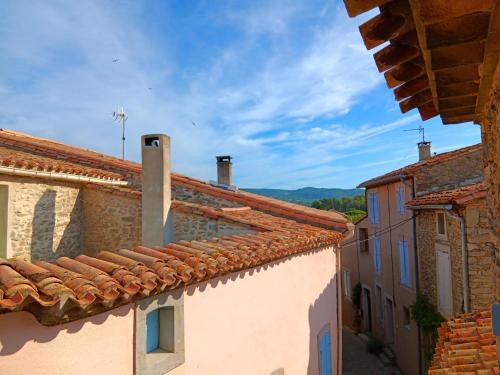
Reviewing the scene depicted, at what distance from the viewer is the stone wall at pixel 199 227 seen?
6445 millimetres

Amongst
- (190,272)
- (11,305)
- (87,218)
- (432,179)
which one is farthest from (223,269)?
(432,179)

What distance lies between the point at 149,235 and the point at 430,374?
499 centimetres

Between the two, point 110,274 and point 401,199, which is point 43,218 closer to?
point 110,274

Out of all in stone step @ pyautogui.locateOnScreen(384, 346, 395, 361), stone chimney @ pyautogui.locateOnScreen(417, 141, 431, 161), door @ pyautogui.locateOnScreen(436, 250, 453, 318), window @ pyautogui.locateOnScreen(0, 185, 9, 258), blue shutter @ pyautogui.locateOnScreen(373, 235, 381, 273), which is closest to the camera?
window @ pyautogui.locateOnScreen(0, 185, 9, 258)

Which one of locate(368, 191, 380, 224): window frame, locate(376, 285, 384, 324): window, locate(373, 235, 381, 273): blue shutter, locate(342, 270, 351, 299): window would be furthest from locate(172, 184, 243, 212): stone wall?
locate(342, 270, 351, 299): window

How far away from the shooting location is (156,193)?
21.9ft

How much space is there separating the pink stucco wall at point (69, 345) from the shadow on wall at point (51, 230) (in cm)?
453

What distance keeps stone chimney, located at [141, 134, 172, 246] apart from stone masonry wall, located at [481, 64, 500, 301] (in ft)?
16.9

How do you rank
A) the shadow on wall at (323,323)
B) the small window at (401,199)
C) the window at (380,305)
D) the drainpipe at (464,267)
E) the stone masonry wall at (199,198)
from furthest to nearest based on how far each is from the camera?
the window at (380,305)
the small window at (401,199)
the stone masonry wall at (199,198)
the drainpipe at (464,267)
the shadow on wall at (323,323)

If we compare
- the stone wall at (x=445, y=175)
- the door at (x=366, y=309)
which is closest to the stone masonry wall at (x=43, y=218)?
the stone wall at (x=445, y=175)

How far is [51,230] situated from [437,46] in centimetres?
708

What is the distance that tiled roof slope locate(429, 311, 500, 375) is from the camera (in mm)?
3094

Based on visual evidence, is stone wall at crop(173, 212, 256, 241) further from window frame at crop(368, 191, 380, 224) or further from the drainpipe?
window frame at crop(368, 191, 380, 224)

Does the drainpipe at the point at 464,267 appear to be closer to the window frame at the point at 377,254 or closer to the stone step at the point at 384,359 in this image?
the stone step at the point at 384,359
